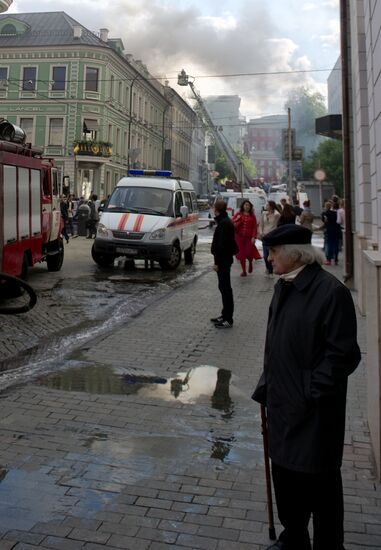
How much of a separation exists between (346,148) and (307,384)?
34.4 ft

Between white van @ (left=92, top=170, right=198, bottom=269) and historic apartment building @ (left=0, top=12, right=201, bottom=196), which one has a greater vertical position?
historic apartment building @ (left=0, top=12, right=201, bottom=196)

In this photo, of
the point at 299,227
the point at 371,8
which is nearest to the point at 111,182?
the point at 371,8

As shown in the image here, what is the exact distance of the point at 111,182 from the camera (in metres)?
45.6

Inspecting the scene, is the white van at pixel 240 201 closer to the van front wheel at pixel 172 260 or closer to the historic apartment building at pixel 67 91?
the historic apartment building at pixel 67 91

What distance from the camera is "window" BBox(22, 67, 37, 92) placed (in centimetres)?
4381

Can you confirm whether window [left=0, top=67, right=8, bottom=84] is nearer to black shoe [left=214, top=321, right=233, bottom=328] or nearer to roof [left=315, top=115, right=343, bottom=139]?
roof [left=315, top=115, right=343, bottom=139]

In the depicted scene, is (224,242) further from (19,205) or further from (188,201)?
(188,201)

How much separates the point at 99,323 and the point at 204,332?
5.66ft

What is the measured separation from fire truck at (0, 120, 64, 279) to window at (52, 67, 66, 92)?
34.3 meters

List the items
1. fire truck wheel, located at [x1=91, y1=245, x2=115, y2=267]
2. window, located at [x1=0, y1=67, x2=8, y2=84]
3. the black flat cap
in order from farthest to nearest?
window, located at [x1=0, y1=67, x2=8, y2=84]
fire truck wheel, located at [x1=91, y1=245, x2=115, y2=267]
the black flat cap

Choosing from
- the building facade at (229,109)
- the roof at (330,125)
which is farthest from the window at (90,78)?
the building facade at (229,109)

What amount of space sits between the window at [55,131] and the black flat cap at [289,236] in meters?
43.2

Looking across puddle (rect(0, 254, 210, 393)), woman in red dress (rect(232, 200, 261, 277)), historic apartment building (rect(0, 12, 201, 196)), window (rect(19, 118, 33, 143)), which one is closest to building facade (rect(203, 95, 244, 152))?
historic apartment building (rect(0, 12, 201, 196))

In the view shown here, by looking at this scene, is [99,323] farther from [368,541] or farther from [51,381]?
[368,541]
